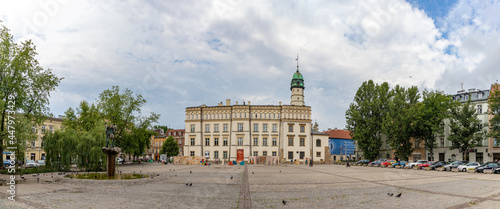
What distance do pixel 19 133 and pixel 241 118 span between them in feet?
155

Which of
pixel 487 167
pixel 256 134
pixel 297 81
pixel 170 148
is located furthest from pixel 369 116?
pixel 170 148

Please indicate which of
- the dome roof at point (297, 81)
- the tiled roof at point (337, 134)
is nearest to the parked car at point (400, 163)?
the dome roof at point (297, 81)

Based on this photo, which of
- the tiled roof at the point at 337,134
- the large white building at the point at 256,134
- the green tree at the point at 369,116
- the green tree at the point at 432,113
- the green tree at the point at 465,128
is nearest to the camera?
the green tree at the point at 465,128

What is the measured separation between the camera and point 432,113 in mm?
52625

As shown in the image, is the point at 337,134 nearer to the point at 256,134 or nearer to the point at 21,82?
the point at 256,134

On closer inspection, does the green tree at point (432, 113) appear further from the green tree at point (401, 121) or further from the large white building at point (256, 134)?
the large white building at point (256, 134)

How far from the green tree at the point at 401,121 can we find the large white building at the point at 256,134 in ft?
56.0

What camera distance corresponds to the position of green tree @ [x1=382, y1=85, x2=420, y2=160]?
2184 inches

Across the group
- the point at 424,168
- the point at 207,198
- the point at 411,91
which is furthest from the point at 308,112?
the point at 207,198

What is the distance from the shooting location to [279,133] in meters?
70.4

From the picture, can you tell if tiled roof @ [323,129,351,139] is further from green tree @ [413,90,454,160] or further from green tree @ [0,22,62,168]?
green tree @ [0,22,62,168]

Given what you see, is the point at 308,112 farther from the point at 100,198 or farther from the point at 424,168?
the point at 100,198

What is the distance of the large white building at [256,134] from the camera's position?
6994 centimetres

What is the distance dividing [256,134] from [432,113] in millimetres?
32934
